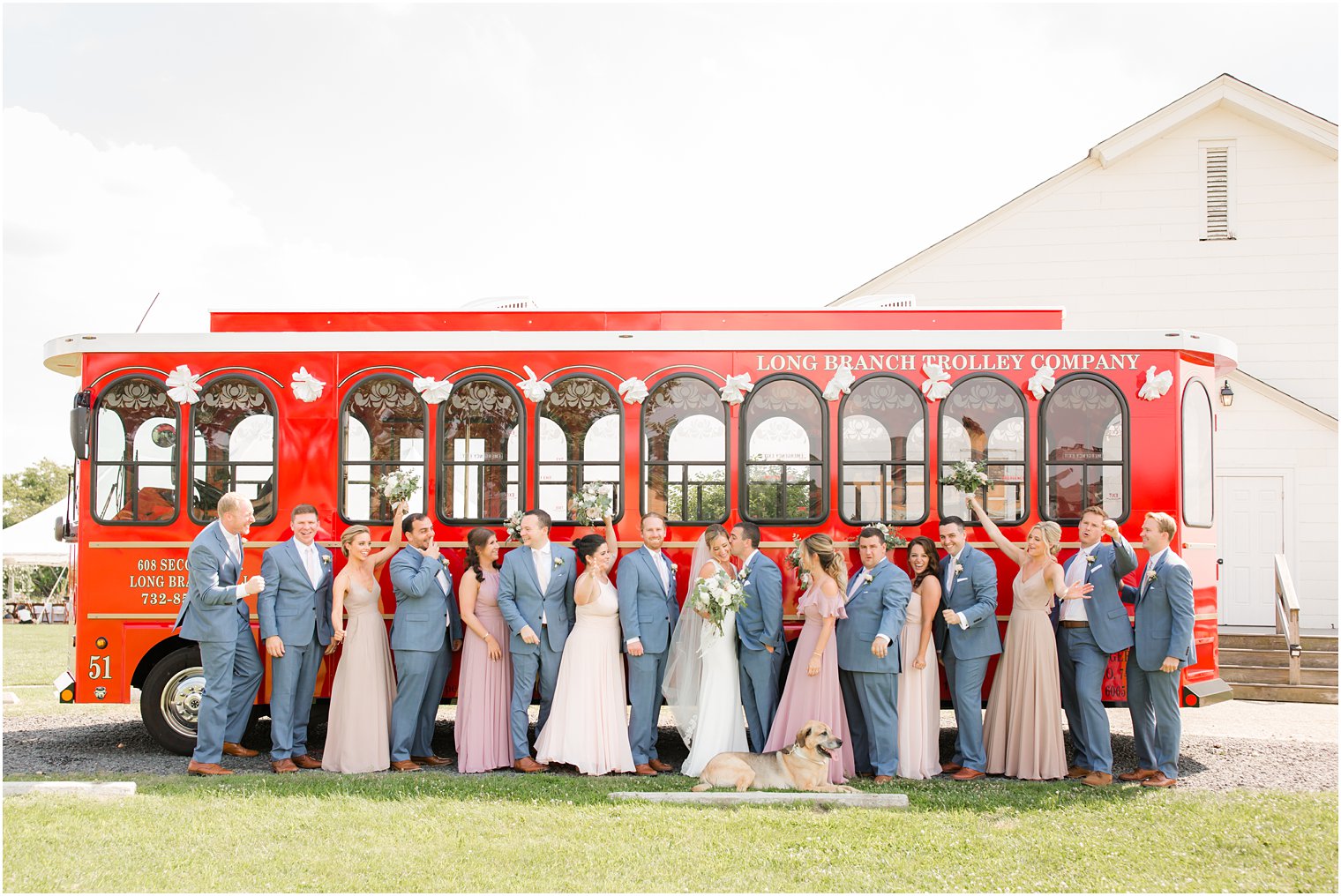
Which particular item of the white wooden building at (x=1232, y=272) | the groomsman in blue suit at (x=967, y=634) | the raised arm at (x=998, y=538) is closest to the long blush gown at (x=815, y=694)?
the groomsman in blue suit at (x=967, y=634)

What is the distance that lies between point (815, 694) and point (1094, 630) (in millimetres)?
1964

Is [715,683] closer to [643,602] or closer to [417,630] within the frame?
[643,602]

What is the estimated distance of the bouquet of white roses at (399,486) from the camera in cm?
760

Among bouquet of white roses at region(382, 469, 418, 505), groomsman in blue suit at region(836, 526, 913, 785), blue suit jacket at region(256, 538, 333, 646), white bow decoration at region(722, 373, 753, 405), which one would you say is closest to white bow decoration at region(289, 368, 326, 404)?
bouquet of white roses at region(382, 469, 418, 505)

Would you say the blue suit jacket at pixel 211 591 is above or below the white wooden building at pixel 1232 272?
below

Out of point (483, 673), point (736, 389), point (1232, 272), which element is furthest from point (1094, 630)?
point (1232, 272)

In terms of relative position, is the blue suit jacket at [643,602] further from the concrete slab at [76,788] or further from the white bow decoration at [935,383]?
the concrete slab at [76,788]

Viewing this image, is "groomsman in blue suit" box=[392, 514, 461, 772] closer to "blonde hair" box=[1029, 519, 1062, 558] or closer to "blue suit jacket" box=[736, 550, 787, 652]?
"blue suit jacket" box=[736, 550, 787, 652]

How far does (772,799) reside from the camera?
20.9 ft

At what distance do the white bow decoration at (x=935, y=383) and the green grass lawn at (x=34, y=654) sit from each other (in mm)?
6642

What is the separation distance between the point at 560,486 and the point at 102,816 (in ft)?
11.7

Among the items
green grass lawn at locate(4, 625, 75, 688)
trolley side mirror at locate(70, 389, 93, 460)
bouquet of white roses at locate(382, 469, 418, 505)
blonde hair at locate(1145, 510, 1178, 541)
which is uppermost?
trolley side mirror at locate(70, 389, 93, 460)

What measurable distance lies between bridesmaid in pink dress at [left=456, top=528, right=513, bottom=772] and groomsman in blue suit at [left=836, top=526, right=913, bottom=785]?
7.98 feet

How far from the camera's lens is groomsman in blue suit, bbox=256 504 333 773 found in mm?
7320
